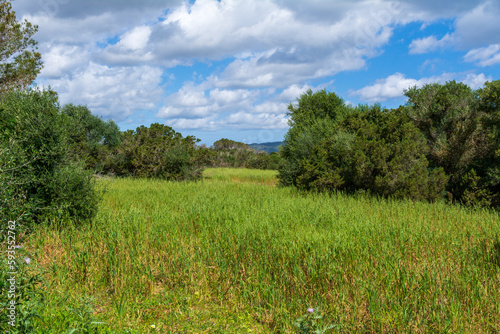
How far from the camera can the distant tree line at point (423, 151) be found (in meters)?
13.1

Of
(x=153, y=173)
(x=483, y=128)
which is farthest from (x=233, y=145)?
→ (x=483, y=128)

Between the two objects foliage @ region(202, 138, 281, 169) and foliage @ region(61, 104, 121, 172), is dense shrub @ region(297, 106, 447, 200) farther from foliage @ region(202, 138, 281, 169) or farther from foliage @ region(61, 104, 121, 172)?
foliage @ region(202, 138, 281, 169)

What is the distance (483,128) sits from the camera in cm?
1355

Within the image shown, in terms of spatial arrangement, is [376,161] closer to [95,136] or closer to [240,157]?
[95,136]

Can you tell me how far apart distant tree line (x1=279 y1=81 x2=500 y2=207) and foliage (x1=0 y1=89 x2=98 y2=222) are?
10.2 m

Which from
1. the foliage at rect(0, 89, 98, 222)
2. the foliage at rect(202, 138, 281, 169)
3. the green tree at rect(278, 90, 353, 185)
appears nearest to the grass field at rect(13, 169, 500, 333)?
the foliage at rect(0, 89, 98, 222)

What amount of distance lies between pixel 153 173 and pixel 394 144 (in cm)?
1518

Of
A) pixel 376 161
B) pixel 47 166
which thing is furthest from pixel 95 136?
pixel 376 161

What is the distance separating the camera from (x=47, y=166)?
8.17 meters

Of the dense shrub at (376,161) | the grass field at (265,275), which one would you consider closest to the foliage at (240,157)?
the dense shrub at (376,161)

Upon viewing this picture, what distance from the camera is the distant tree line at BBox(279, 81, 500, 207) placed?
43.0 feet

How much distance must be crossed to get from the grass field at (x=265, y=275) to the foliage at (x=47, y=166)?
0.56 meters

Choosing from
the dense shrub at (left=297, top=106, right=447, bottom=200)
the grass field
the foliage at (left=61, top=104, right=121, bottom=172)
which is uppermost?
the foliage at (left=61, top=104, right=121, bottom=172)

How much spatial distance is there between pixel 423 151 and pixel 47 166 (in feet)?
47.1
